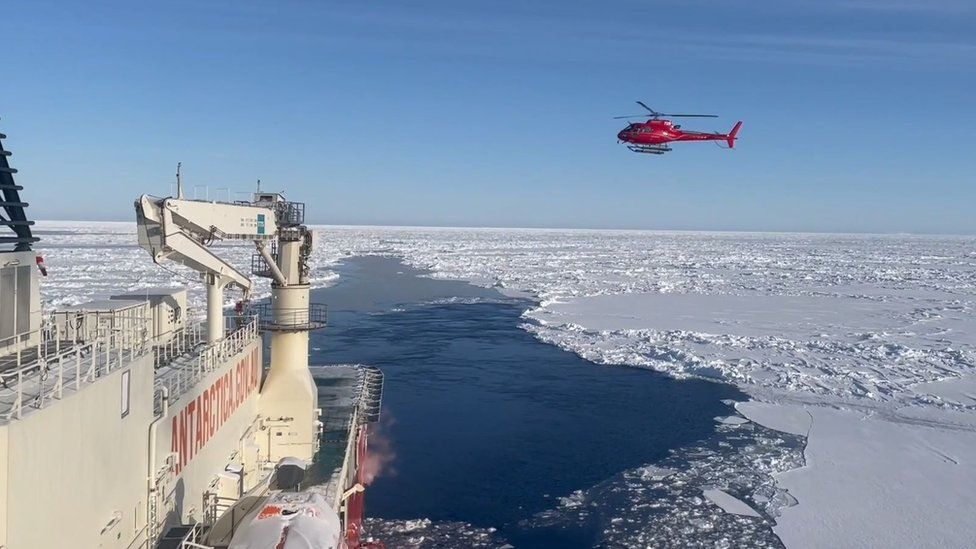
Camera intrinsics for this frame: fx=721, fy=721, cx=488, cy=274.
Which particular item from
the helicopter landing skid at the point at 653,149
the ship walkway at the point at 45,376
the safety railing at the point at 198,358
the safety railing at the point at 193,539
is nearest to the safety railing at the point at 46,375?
the ship walkway at the point at 45,376

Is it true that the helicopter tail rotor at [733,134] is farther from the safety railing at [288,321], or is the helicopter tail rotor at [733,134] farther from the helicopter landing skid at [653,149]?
the safety railing at [288,321]

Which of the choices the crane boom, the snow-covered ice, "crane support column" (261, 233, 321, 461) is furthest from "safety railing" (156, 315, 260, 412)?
the snow-covered ice

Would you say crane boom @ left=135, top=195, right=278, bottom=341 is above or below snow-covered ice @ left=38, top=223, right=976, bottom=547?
above

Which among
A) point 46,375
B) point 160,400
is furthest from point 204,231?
point 46,375

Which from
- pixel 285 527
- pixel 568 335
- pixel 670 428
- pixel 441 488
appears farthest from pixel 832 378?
pixel 285 527

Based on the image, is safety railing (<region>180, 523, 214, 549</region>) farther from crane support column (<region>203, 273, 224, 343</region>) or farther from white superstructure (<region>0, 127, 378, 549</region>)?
crane support column (<region>203, 273, 224, 343</region>)

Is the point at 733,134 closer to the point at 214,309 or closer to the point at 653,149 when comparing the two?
Result: the point at 653,149
